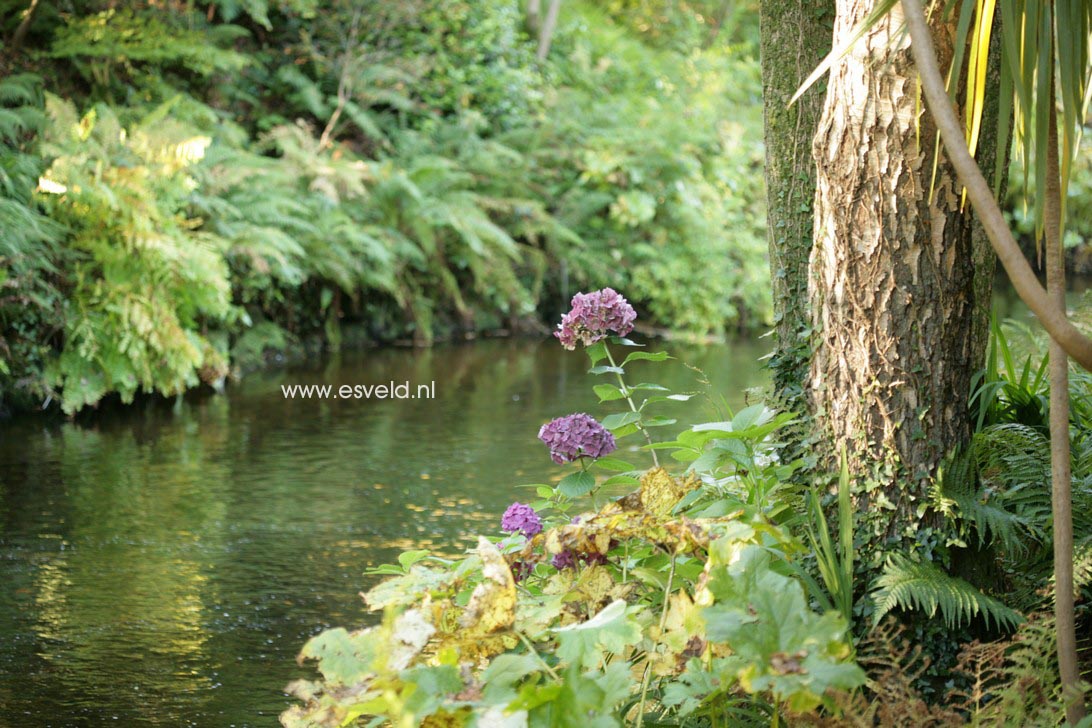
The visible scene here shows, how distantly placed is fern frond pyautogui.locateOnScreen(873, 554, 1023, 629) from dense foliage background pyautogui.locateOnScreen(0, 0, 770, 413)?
20.4 ft

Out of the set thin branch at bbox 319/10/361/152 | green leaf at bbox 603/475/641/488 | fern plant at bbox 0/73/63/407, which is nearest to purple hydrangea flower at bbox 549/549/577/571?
green leaf at bbox 603/475/641/488

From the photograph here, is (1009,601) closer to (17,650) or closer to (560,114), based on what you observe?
(17,650)

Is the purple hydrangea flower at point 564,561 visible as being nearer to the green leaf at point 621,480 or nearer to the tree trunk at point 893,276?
the green leaf at point 621,480

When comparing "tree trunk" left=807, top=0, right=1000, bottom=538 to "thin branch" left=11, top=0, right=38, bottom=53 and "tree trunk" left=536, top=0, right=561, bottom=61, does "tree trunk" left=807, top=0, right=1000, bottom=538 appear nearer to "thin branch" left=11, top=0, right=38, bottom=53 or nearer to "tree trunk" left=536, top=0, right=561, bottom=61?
"thin branch" left=11, top=0, right=38, bottom=53

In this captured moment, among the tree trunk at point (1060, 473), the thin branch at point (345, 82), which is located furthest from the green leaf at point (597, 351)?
the thin branch at point (345, 82)

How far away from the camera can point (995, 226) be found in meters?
2.03

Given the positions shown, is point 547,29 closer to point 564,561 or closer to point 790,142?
point 790,142

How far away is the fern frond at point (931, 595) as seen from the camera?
2.60 m

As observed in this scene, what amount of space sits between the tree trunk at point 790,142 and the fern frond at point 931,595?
68 cm

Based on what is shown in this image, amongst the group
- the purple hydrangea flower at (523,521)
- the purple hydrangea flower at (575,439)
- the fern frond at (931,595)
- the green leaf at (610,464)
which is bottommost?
the fern frond at (931,595)

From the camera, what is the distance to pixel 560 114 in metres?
14.7

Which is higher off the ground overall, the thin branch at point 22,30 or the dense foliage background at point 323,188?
the thin branch at point 22,30

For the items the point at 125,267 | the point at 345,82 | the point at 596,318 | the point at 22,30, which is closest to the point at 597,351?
the point at 596,318

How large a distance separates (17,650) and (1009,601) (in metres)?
3.03
